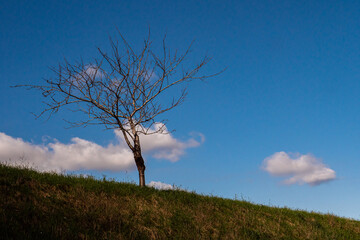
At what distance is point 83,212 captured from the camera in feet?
31.7

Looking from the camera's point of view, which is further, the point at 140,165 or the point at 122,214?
the point at 140,165

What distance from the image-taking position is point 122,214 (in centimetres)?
1016

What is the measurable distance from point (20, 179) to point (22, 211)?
102 inches

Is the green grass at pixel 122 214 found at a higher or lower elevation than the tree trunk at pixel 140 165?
lower

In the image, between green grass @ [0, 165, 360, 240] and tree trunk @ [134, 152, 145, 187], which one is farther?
tree trunk @ [134, 152, 145, 187]

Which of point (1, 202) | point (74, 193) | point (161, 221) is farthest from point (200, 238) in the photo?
point (1, 202)

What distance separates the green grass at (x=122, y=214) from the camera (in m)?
8.52

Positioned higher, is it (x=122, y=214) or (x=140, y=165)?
(x=140, y=165)

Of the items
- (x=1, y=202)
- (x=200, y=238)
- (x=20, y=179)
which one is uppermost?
(x=20, y=179)

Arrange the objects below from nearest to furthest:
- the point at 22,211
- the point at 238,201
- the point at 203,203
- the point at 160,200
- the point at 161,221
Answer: the point at 22,211 → the point at 161,221 → the point at 160,200 → the point at 203,203 → the point at 238,201

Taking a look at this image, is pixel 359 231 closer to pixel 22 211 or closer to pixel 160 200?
pixel 160 200

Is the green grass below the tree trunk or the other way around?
below

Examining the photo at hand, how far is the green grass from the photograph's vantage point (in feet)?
28.0

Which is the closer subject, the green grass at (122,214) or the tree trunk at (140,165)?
the green grass at (122,214)
